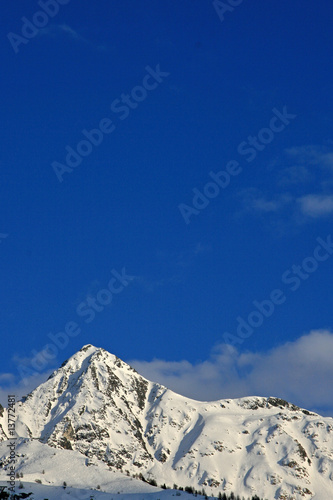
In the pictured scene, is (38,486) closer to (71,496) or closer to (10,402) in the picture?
(71,496)

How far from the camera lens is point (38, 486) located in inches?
3132

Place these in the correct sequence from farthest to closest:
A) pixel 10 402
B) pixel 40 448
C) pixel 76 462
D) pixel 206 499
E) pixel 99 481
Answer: pixel 40 448, pixel 76 462, pixel 99 481, pixel 206 499, pixel 10 402

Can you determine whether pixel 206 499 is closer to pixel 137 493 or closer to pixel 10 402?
pixel 137 493

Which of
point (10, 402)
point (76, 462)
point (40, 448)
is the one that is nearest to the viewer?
point (10, 402)

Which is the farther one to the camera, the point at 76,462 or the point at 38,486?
the point at 76,462

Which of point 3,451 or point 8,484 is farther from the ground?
point 3,451

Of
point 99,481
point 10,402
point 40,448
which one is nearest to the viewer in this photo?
point 10,402

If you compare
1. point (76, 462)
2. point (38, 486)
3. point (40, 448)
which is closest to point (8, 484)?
point (38, 486)

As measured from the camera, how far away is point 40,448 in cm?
11469

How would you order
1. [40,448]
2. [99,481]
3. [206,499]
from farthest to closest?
[40,448], [99,481], [206,499]

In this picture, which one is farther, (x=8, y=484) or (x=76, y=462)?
(x=76, y=462)

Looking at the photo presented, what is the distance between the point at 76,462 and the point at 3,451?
24.0 metres

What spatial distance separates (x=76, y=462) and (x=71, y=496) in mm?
22433

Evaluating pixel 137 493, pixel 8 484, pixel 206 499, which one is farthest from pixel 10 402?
pixel 206 499
